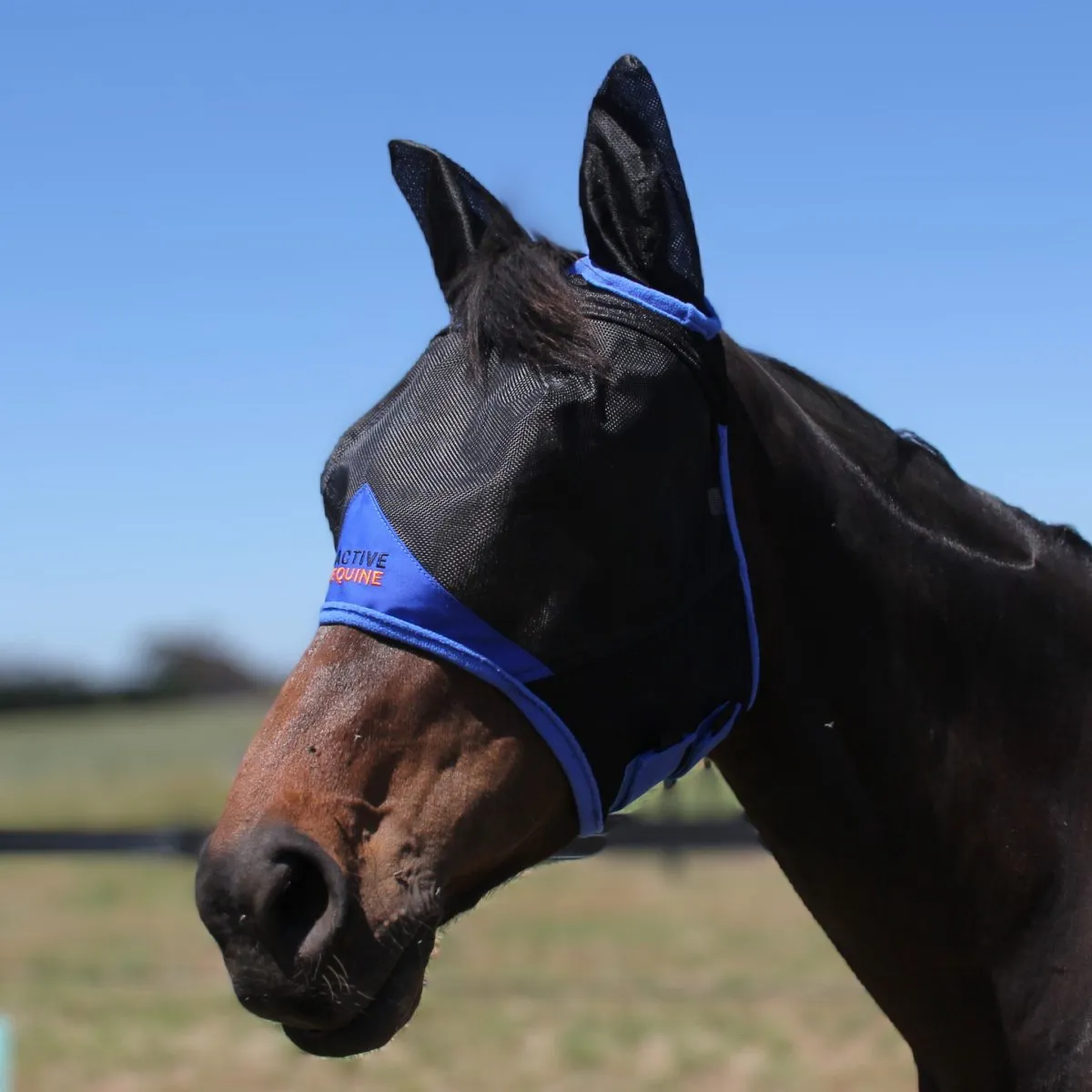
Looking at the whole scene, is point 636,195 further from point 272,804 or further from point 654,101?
point 272,804

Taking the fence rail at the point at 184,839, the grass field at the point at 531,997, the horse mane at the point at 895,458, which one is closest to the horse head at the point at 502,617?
the horse mane at the point at 895,458

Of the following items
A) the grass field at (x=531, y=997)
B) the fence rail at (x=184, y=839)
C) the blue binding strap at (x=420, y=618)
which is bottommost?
the grass field at (x=531, y=997)

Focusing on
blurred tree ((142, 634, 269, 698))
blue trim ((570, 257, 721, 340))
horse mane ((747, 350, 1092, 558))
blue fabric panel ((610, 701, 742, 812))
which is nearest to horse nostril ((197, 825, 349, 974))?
blue fabric panel ((610, 701, 742, 812))

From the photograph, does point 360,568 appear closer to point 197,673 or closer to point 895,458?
point 895,458

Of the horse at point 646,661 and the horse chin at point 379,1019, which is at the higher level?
the horse at point 646,661

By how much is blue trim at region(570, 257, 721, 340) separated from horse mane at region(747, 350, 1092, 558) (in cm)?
30

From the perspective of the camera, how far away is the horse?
6.24ft

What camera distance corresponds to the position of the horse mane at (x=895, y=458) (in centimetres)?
247

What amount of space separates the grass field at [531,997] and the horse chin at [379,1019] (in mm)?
2185

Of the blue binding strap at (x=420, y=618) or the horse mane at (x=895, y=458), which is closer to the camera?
the blue binding strap at (x=420, y=618)

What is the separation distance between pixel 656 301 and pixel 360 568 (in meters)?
0.66

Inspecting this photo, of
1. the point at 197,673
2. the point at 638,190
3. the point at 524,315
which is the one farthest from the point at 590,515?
the point at 197,673

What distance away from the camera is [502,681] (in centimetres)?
200

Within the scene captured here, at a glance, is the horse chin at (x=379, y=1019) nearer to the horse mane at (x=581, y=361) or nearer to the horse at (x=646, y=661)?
the horse at (x=646, y=661)
